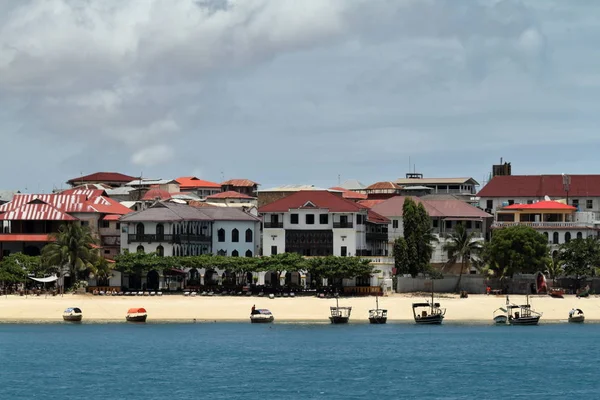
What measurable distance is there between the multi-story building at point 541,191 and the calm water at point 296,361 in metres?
46.7

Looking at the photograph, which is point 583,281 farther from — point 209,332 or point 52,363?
point 52,363

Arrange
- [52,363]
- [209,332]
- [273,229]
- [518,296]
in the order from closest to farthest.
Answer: [52,363] < [209,332] < [518,296] < [273,229]

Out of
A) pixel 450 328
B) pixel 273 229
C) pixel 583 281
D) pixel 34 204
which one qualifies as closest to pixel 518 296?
pixel 583 281

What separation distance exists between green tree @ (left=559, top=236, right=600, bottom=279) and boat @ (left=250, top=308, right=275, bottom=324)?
3514 centimetres

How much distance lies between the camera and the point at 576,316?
131 meters

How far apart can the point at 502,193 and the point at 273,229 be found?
3855 centimetres

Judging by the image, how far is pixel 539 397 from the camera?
88688mm

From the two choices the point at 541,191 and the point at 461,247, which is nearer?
the point at 461,247

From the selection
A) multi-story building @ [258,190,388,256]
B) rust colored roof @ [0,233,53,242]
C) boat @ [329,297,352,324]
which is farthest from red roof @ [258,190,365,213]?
rust colored roof @ [0,233,53,242]

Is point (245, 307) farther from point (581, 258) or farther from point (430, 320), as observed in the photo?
point (581, 258)

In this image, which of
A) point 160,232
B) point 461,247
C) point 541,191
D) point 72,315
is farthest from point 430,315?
point 541,191

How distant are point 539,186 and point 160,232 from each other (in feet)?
173

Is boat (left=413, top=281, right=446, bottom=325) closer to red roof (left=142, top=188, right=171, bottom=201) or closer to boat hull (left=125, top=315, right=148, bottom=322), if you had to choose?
boat hull (left=125, top=315, right=148, bottom=322)

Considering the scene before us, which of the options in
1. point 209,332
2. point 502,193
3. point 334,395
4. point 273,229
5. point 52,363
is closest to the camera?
point 334,395
